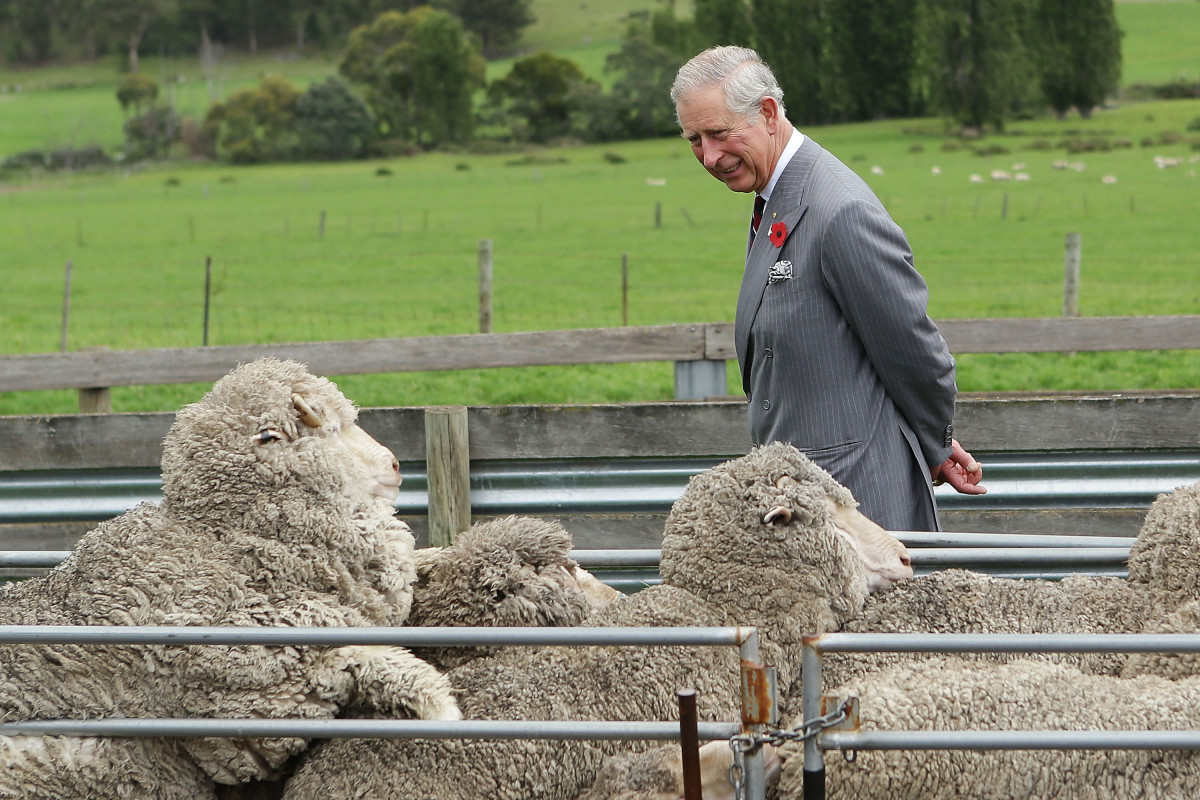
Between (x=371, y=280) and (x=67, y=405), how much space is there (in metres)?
12.9

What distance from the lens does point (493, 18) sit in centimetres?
12275

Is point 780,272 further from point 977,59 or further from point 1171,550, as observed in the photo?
point 977,59

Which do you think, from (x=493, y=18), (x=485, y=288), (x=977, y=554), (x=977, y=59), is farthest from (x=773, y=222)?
(x=493, y=18)

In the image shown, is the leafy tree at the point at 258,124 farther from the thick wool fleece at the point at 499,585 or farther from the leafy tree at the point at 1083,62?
the thick wool fleece at the point at 499,585

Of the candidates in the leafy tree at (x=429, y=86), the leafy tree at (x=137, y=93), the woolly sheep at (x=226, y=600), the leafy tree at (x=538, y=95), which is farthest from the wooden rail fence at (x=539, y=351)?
the leafy tree at (x=137, y=93)

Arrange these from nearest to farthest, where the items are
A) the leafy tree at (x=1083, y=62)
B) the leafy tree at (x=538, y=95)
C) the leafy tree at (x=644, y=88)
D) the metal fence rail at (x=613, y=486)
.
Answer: the metal fence rail at (x=613, y=486) → the leafy tree at (x=1083, y=62) → the leafy tree at (x=644, y=88) → the leafy tree at (x=538, y=95)

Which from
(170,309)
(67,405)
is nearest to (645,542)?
(67,405)

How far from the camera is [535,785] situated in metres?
2.23

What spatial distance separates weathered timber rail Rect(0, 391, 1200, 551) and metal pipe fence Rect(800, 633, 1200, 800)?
2422 millimetres

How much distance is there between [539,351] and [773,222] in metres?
5.34

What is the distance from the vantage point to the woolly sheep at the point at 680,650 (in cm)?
223

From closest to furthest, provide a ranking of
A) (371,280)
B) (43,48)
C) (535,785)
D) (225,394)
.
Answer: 1. (535,785)
2. (225,394)
3. (371,280)
4. (43,48)

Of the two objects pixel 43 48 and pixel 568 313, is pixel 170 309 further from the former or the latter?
A: pixel 43 48

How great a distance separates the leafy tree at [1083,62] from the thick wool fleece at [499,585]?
223 ft
